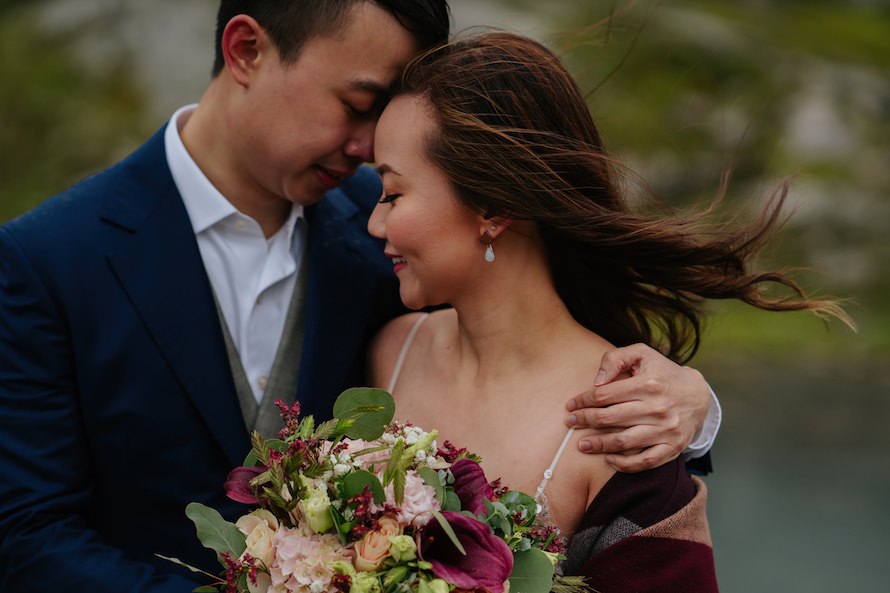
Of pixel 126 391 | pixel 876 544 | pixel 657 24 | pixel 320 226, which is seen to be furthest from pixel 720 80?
pixel 126 391

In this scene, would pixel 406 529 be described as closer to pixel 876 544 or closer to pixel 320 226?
pixel 320 226

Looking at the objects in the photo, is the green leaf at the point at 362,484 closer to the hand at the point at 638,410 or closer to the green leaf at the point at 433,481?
the green leaf at the point at 433,481

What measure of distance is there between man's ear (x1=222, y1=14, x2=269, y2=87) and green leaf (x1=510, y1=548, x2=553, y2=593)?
5.09ft

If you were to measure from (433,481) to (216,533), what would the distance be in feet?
1.56

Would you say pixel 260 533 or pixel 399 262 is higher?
pixel 399 262

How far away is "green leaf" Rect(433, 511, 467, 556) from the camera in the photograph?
76.5 inches

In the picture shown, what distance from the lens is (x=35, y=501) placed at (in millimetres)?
2590

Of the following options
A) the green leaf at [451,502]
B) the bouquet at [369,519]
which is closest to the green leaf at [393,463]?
the bouquet at [369,519]

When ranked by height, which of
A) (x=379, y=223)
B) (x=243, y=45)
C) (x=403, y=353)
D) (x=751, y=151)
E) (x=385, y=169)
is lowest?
(x=751, y=151)

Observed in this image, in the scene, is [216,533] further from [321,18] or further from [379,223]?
[321,18]

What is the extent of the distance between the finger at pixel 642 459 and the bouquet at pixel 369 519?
28cm

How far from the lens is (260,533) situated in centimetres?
207

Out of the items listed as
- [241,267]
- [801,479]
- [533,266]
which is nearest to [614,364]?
[533,266]

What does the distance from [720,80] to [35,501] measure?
28.2 feet
